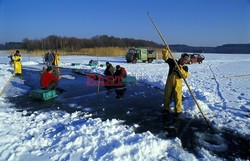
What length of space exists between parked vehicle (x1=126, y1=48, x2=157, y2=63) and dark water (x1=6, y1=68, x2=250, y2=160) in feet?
59.4

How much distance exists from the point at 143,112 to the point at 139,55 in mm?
23837

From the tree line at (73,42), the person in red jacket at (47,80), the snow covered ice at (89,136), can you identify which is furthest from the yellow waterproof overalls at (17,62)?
the tree line at (73,42)

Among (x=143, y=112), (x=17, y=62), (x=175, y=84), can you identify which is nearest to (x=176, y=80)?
(x=175, y=84)

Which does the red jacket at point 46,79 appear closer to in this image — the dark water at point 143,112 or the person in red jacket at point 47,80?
the person in red jacket at point 47,80

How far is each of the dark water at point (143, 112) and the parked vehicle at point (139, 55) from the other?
1810 cm

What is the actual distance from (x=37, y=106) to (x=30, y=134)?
286cm

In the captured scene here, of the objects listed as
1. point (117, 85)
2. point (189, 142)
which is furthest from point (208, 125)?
point (117, 85)

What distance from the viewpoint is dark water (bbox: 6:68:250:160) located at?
5.27 m

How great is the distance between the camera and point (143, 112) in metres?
7.68

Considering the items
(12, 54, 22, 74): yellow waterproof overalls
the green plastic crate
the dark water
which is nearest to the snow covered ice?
the dark water

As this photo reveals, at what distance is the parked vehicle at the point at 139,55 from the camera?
30.4m

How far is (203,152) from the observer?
4844mm

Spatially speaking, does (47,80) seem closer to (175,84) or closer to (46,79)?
(46,79)

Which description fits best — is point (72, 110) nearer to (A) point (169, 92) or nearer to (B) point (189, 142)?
(A) point (169, 92)
